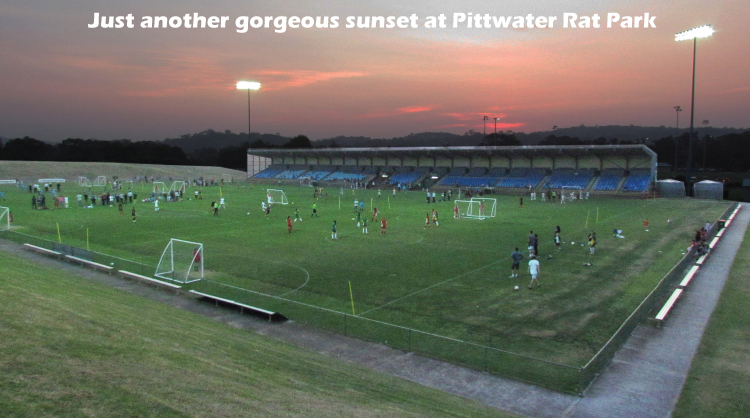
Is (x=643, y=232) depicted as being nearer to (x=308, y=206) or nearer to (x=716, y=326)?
(x=716, y=326)

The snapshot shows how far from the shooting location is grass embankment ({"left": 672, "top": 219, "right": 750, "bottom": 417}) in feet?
33.3

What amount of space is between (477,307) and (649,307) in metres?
5.54

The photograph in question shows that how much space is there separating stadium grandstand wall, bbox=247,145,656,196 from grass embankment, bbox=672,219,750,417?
166 feet

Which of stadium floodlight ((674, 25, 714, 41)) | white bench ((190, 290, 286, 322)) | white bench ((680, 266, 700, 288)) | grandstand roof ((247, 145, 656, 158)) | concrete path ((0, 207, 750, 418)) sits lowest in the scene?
concrete path ((0, 207, 750, 418))

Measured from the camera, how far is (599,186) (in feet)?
220

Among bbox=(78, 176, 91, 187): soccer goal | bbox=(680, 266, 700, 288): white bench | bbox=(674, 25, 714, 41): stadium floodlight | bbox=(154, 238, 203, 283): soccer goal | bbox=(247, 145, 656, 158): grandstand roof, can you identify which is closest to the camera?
bbox=(680, 266, 700, 288): white bench

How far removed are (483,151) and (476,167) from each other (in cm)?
560

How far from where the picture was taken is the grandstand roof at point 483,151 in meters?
67.0

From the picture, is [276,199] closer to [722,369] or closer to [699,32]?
[699,32]

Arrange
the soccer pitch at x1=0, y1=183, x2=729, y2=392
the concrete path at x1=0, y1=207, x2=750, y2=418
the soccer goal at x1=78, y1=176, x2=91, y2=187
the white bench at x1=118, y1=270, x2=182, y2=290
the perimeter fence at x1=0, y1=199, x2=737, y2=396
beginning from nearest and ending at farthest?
the concrete path at x1=0, y1=207, x2=750, y2=418
the perimeter fence at x1=0, y1=199, x2=737, y2=396
the soccer pitch at x1=0, y1=183, x2=729, y2=392
the white bench at x1=118, y1=270, x2=182, y2=290
the soccer goal at x1=78, y1=176, x2=91, y2=187

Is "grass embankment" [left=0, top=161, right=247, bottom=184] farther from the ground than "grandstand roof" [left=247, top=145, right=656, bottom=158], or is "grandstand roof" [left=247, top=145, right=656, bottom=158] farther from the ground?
"grandstand roof" [left=247, top=145, right=656, bottom=158]

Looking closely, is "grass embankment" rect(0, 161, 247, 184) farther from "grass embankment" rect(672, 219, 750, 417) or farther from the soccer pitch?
"grass embankment" rect(672, 219, 750, 417)

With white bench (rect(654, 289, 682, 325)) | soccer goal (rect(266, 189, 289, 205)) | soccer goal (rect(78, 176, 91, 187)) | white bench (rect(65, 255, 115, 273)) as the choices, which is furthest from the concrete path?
soccer goal (rect(78, 176, 91, 187))

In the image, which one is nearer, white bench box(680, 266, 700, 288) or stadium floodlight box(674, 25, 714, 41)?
white bench box(680, 266, 700, 288)
